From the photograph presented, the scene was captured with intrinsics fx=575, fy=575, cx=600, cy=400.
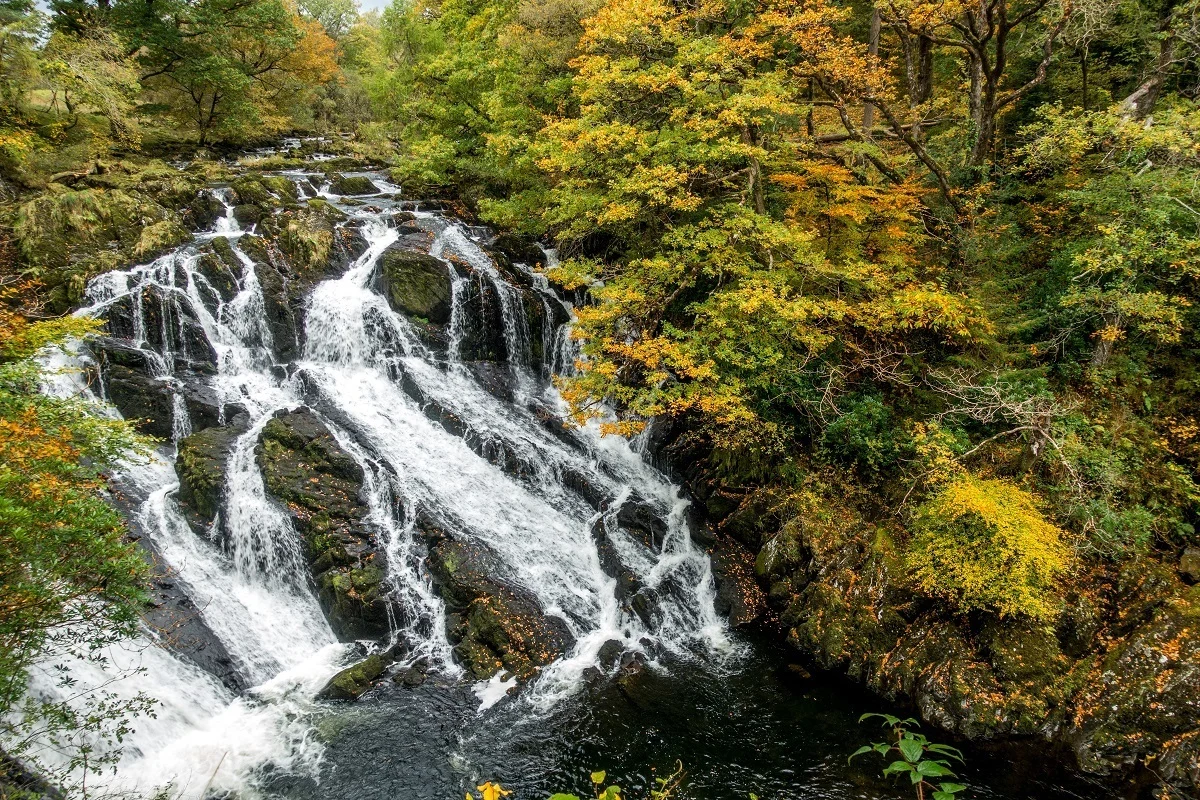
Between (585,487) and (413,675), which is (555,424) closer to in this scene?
(585,487)

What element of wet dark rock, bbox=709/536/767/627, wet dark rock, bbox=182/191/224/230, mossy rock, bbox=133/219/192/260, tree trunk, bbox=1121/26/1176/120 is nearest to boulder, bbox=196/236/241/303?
mossy rock, bbox=133/219/192/260

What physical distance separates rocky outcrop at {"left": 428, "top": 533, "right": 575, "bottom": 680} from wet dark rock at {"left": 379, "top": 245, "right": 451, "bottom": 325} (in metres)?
6.75

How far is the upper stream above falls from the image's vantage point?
8.03 meters

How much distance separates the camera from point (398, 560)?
1056 cm

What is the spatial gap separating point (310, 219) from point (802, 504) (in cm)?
1491

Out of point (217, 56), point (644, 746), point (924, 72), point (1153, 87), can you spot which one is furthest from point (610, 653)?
point (217, 56)

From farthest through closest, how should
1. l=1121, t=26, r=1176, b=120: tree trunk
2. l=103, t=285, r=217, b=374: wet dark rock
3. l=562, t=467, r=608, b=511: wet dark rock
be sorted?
l=562, t=467, r=608, b=511: wet dark rock
l=103, t=285, r=217, b=374: wet dark rock
l=1121, t=26, r=1176, b=120: tree trunk

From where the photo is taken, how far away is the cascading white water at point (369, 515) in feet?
27.5

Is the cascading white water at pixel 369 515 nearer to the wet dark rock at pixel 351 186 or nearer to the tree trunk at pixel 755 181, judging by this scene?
the wet dark rock at pixel 351 186

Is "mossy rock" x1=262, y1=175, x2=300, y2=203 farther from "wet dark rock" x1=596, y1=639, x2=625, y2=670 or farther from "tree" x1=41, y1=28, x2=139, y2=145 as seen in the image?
"wet dark rock" x1=596, y1=639, x2=625, y2=670

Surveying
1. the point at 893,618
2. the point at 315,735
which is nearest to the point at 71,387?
the point at 315,735

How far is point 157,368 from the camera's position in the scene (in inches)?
476

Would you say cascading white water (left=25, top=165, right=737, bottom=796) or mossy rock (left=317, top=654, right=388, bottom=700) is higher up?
cascading white water (left=25, top=165, right=737, bottom=796)

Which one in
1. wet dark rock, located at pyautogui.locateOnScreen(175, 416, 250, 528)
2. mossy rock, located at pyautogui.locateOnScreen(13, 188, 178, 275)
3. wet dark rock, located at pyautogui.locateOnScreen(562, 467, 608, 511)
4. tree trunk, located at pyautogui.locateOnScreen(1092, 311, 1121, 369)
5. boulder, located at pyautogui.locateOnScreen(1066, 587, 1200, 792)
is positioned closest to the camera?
boulder, located at pyautogui.locateOnScreen(1066, 587, 1200, 792)
